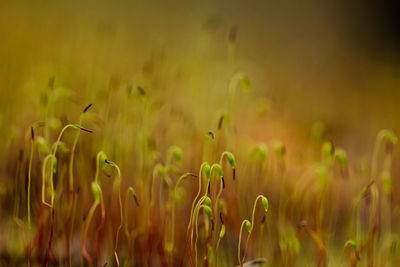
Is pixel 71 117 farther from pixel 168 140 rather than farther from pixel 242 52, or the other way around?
pixel 242 52

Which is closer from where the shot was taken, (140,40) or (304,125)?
(304,125)

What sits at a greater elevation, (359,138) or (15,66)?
(15,66)

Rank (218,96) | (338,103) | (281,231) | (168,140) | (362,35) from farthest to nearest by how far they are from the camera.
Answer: (362,35), (338,103), (218,96), (168,140), (281,231)

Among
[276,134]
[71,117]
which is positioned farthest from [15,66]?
[276,134]

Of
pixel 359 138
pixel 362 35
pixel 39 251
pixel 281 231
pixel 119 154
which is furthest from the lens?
pixel 362 35

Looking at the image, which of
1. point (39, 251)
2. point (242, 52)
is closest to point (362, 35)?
point (242, 52)

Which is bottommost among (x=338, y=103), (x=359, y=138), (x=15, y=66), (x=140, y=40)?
(x=359, y=138)
